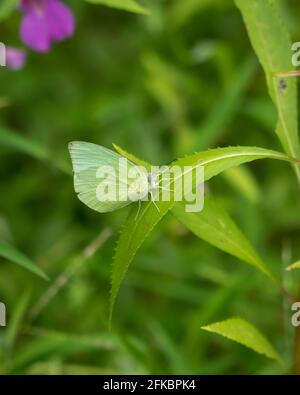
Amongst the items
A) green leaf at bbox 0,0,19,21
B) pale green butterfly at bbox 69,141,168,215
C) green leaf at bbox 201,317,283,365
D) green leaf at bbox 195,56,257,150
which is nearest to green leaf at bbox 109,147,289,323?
pale green butterfly at bbox 69,141,168,215

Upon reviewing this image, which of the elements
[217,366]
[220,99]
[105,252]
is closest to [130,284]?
[105,252]

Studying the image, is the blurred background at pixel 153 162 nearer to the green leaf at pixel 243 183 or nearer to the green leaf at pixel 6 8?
the green leaf at pixel 243 183

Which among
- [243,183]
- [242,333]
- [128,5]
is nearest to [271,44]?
[128,5]

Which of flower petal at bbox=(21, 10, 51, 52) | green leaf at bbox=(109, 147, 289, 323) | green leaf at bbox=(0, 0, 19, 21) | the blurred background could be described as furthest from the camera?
the blurred background

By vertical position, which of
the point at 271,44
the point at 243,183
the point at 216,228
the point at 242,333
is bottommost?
the point at 242,333

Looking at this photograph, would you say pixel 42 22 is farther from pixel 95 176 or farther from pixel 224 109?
pixel 224 109

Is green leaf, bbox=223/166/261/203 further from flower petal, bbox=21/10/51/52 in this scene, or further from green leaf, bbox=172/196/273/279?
green leaf, bbox=172/196/273/279

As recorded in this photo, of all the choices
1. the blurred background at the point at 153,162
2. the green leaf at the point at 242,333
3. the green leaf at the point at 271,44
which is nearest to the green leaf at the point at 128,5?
the green leaf at the point at 271,44
